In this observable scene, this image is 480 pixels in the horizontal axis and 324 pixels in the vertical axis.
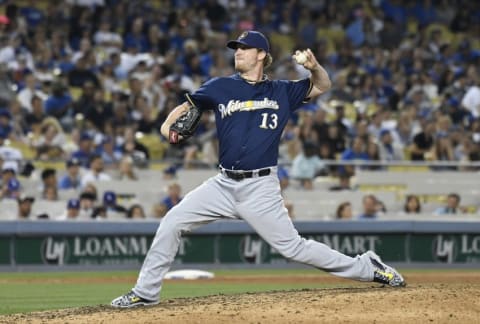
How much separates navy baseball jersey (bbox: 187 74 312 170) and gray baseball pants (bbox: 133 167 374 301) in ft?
0.53

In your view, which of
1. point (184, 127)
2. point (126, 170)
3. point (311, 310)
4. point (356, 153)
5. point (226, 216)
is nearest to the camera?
point (311, 310)

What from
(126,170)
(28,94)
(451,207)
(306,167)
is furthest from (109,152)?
(451,207)

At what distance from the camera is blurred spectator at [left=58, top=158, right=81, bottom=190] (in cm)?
1669

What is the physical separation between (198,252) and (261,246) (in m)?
0.94

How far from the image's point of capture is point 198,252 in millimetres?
16078

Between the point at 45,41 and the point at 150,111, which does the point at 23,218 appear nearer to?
the point at 150,111

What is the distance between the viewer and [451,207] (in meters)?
17.7

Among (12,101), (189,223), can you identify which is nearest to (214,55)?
(12,101)

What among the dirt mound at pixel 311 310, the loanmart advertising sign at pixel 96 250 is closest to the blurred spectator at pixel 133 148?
the loanmart advertising sign at pixel 96 250

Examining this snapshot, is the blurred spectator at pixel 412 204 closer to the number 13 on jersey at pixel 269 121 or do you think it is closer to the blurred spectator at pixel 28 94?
the blurred spectator at pixel 28 94

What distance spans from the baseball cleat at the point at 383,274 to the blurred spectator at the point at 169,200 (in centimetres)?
805

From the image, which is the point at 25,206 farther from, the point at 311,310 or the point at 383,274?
the point at 311,310

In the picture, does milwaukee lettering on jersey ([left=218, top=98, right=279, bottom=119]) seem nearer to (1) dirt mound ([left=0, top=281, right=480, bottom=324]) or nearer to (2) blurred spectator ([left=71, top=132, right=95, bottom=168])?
(1) dirt mound ([left=0, top=281, right=480, bottom=324])

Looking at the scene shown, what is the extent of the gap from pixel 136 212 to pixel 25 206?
5.26 feet
